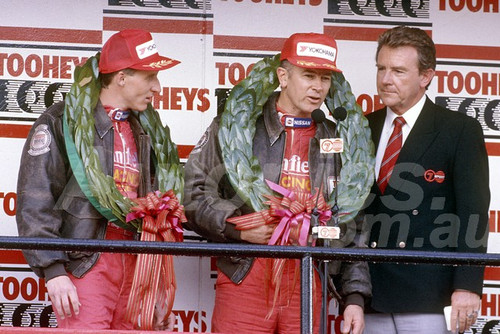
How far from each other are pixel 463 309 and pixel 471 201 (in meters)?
0.45

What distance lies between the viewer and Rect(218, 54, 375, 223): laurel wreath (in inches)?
193

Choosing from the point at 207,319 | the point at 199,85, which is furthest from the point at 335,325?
the point at 199,85

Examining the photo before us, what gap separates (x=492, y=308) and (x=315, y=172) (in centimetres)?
145

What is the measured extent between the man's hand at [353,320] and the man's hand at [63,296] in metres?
1.07

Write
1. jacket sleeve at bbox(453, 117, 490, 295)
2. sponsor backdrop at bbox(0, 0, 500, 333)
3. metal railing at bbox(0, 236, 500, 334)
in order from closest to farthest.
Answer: metal railing at bbox(0, 236, 500, 334), jacket sleeve at bbox(453, 117, 490, 295), sponsor backdrop at bbox(0, 0, 500, 333)

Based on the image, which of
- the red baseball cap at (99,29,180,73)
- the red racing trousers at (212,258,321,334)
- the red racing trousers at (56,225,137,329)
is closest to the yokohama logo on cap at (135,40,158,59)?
the red baseball cap at (99,29,180,73)

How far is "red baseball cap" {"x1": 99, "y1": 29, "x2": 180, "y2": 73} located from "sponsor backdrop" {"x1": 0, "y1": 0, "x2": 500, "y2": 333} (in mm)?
821

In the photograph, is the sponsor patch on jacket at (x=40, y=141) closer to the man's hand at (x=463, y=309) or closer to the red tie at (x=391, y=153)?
the red tie at (x=391, y=153)

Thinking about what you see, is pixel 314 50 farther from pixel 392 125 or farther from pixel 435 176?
pixel 435 176

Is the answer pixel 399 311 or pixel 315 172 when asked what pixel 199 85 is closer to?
pixel 315 172

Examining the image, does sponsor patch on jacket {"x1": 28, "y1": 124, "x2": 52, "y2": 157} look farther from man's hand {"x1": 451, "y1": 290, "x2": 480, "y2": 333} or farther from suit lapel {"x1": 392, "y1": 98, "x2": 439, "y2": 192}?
man's hand {"x1": 451, "y1": 290, "x2": 480, "y2": 333}

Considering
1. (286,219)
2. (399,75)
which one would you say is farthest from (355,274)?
(399,75)

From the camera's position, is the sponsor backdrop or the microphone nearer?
the microphone

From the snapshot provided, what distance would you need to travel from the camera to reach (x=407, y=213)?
5035mm
